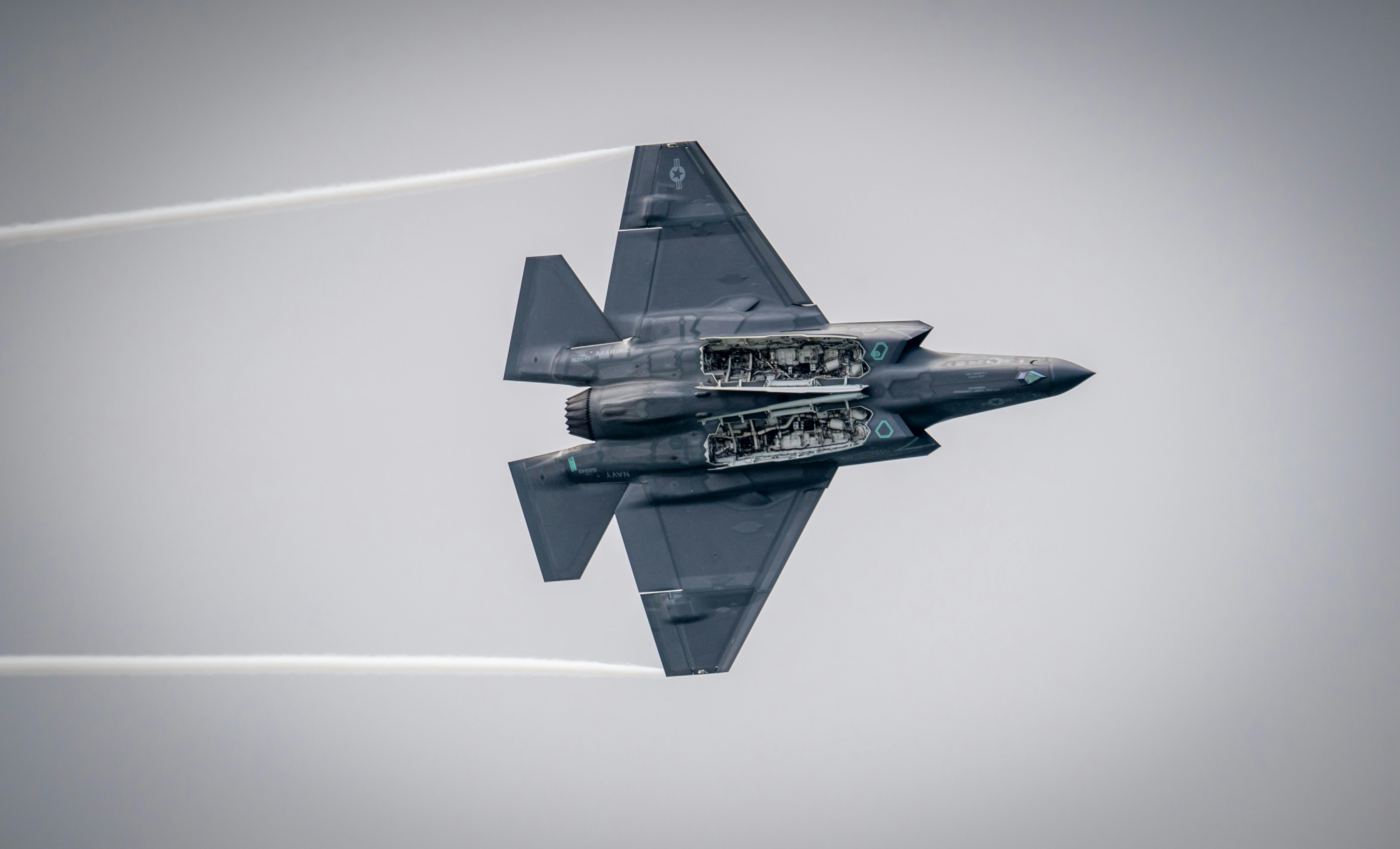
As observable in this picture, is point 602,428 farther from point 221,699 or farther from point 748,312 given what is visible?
point 221,699

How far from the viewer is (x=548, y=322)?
12344 millimetres

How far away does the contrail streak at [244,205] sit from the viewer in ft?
45.4

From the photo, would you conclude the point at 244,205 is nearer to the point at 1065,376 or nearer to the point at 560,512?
the point at 560,512

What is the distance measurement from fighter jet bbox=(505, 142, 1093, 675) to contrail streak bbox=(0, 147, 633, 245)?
2.62 m

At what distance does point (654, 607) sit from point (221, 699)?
7.97 metres

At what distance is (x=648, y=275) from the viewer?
12.3 metres

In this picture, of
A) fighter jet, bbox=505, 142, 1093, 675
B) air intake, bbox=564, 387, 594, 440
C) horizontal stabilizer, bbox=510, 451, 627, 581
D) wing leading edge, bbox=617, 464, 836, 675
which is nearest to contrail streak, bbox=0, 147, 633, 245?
fighter jet, bbox=505, 142, 1093, 675

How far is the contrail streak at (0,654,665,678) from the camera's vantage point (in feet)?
43.7

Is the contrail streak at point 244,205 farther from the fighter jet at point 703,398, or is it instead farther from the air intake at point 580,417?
the air intake at point 580,417

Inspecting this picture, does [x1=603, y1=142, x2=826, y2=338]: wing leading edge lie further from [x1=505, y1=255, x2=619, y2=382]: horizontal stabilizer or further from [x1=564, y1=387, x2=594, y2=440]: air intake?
[x1=564, y1=387, x2=594, y2=440]: air intake

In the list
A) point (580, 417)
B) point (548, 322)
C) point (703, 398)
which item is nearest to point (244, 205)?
point (548, 322)

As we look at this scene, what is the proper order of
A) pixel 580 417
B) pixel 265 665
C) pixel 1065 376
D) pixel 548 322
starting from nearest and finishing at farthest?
pixel 1065 376
pixel 580 417
pixel 548 322
pixel 265 665

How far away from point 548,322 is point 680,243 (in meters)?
2.09

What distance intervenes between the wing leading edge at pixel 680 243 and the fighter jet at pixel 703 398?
2 cm
